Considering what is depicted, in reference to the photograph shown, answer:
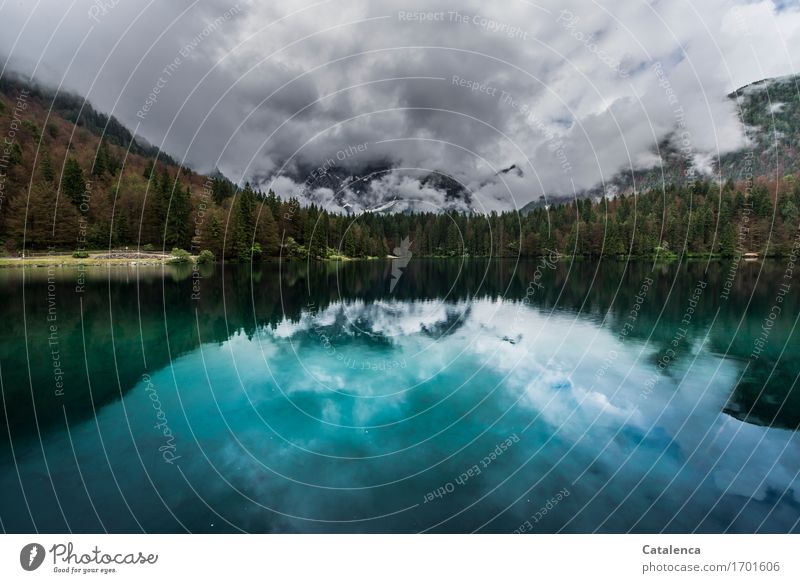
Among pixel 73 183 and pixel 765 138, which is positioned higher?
pixel 765 138

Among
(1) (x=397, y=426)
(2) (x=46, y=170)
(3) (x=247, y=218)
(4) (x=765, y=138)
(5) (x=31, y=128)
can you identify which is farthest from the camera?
(4) (x=765, y=138)

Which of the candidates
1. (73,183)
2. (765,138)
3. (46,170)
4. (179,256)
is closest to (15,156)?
(46,170)

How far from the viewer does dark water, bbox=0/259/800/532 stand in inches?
271

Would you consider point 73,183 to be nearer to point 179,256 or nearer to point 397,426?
point 179,256

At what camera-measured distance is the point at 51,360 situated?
14.8m

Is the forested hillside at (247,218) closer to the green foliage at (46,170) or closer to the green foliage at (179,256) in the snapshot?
the green foliage at (46,170)

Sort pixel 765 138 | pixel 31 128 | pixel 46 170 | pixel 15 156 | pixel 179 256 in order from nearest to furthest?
pixel 15 156, pixel 46 170, pixel 179 256, pixel 31 128, pixel 765 138

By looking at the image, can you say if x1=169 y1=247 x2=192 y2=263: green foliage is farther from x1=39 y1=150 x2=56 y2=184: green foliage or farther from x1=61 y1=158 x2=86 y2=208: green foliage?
x1=39 y1=150 x2=56 y2=184: green foliage

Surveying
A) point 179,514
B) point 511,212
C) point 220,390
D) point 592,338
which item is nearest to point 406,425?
point 179,514

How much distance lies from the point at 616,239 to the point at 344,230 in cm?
6890

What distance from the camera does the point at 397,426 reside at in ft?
33.4

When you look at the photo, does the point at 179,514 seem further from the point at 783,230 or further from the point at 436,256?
the point at 436,256

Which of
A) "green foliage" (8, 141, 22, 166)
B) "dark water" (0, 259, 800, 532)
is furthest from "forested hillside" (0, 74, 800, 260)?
"dark water" (0, 259, 800, 532)

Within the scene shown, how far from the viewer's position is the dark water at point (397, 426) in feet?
22.6
